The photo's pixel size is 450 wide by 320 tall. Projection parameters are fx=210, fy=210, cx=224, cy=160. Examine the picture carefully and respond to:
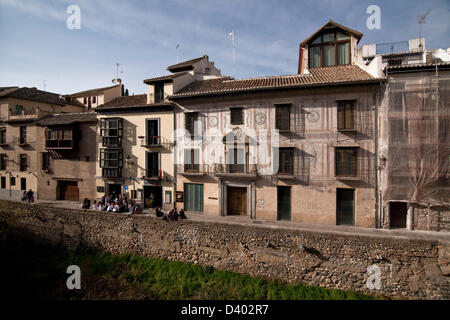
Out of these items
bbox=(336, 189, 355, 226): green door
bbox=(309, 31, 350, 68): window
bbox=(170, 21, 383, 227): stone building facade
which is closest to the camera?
bbox=(170, 21, 383, 227): stone building facade

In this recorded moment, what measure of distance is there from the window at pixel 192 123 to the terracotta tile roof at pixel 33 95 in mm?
20167

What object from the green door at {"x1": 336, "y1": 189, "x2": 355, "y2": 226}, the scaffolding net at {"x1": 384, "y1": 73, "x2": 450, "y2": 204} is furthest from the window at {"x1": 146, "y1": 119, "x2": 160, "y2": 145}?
the scaffolding net at {"x1": 384, "y1": 73, "x2": 450, "y2": 204}

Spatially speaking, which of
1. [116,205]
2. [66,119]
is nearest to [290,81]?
[116,205]

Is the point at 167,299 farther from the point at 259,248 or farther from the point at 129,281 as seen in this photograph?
the point at 259,248

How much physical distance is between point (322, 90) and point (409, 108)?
4.54 meters

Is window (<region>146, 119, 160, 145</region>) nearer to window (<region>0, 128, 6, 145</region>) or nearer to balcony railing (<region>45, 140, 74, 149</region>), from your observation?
balcony railing (<region>45, 140, 74, 149</region>)

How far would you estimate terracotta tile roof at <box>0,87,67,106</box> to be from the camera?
2265 cm

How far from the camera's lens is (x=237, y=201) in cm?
1546

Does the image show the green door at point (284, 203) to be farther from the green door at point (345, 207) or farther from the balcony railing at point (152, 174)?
the balcony railing at point (152, 174)

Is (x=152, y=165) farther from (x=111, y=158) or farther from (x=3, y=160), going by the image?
(x=3, y=160)

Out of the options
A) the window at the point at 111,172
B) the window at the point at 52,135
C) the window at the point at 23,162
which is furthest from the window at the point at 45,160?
the window at the point at 111,172

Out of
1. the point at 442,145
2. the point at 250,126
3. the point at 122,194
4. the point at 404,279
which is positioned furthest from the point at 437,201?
the point at 122,194

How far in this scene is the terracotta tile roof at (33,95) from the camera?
22.7 m

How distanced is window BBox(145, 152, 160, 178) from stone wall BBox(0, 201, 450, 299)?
13.5 ft
